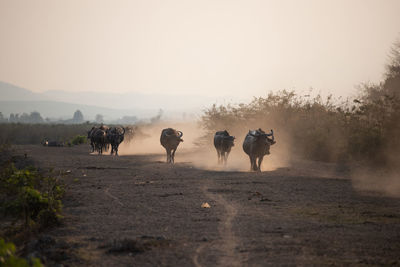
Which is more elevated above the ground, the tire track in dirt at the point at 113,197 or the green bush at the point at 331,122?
the green bush at the point at 331,122

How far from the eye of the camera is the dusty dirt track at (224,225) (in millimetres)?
7754

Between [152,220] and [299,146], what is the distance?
75.5ft

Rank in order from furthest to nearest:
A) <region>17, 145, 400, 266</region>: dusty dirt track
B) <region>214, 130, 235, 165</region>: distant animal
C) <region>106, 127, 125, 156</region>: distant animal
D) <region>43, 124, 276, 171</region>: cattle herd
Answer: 1. <region>106, 127, 125, 156</region>: distant animal
2. <region>214, 130, 235, 165</region>: distant animal
3. <region>43, 124, 276, 171</region>: cattle herd
4. <region>17, 145, 400, 266</region>: dusty dirt track

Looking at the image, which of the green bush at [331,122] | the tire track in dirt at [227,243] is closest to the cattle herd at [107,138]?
the green bush at [331,122]

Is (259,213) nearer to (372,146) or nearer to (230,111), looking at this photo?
(372,146)

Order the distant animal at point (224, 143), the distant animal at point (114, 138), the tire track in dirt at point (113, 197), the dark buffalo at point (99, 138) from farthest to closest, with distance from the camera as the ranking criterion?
the dark buffalo at point (99, 138), the distant animal at point (114, 138), the distant animal at point (224, 143), the tire track in dirt at point (113, 197)

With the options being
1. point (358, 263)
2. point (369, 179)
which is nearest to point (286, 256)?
point (358, 263)

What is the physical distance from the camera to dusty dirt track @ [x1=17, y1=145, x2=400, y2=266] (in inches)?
305

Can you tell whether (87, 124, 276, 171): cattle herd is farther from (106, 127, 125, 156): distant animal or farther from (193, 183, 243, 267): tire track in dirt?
(193, 183, 243, 267): tire track in dirt

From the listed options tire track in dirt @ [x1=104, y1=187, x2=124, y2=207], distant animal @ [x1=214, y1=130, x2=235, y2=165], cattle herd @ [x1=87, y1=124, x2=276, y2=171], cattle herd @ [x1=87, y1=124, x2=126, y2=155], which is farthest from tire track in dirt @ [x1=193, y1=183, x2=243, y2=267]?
cattle herd @ [x1=87, y1=124, x2=126, y2=155]

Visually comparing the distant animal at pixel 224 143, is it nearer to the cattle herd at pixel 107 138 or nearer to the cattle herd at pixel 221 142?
the cattle herd at pixel 221 142

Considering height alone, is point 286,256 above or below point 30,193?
below

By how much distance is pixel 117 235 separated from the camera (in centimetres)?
923

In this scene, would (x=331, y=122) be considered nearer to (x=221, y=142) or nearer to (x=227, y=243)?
(x=221, y=142)
